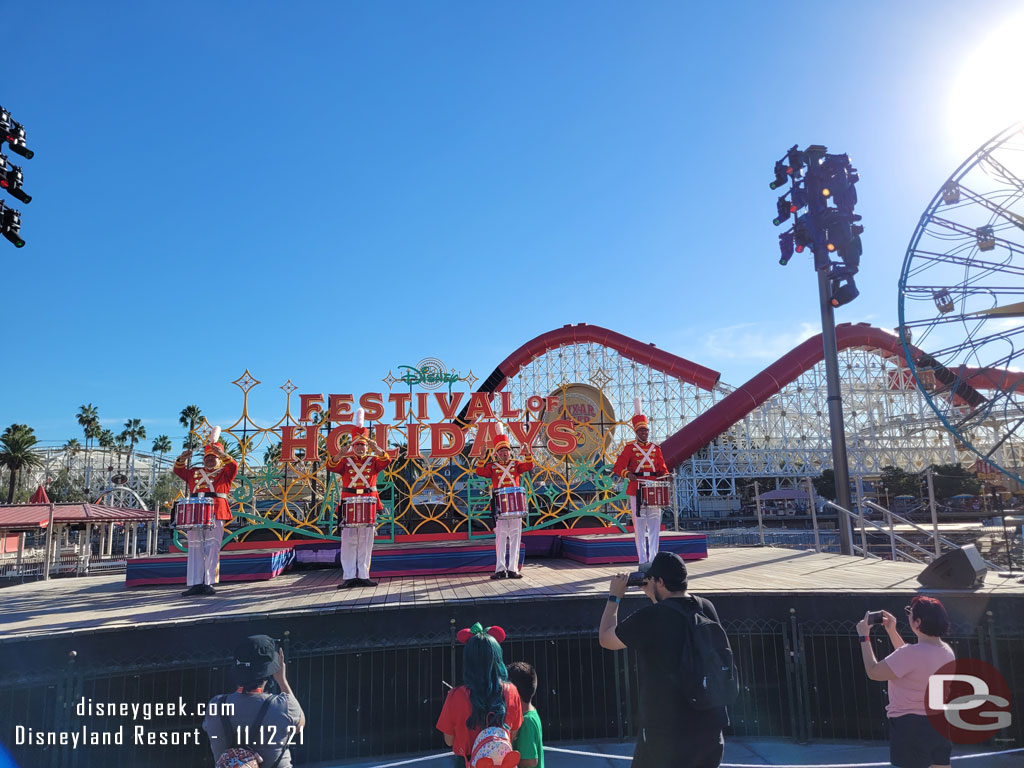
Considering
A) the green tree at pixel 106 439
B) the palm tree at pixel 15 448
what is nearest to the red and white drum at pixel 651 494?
the palm tree at pixel 15 448

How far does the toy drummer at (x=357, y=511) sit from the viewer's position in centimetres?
736

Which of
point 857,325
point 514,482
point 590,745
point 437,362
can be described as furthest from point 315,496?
point 857,325

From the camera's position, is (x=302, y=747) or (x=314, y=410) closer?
(x=302, y=747)

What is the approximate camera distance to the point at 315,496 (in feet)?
31.7

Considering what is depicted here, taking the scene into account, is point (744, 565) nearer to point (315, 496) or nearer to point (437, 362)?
point (437, 362)

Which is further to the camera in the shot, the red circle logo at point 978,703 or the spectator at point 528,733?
the red circle logo at point 978,703

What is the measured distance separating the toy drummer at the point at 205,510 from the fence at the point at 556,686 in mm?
2749

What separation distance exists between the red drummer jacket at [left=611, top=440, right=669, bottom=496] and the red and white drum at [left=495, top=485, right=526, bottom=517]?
1413mm

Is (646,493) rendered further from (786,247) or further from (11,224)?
(11,224)

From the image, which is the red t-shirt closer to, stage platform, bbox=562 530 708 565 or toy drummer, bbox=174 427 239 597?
toy drummer, bbox=174 427 239 597

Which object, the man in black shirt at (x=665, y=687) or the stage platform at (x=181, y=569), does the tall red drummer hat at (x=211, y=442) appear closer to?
the stage platform at (x=181, y=569)

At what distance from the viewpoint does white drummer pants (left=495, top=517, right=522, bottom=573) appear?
780cm

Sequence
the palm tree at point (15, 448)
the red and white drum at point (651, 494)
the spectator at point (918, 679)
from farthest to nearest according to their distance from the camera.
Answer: the palm tree at point (15, 448)
the red and white drum at point (651, 494)
the spectator at point (918, 679)

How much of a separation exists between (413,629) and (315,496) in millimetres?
5261
